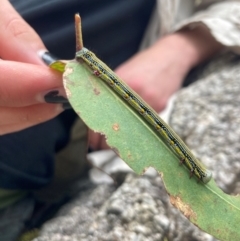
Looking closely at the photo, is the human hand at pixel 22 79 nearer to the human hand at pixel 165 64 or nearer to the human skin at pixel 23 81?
the human skin at pixel 23 81

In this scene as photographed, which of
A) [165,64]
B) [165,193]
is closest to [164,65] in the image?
[165,64]

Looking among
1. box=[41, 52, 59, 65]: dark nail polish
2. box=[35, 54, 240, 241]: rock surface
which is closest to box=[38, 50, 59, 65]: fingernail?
box=[41, 52, 59, 65]: dark nail polish

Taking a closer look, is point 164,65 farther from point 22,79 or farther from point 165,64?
point 22,79

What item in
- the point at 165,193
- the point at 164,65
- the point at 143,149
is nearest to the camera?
the point at 143,149

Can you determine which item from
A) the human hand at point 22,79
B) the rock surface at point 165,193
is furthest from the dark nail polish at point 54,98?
the rock surface at point 165,193

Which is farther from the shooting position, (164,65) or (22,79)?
(164,65)

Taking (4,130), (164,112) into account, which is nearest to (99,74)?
(4,130)

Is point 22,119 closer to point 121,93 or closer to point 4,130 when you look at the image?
point 4,130
